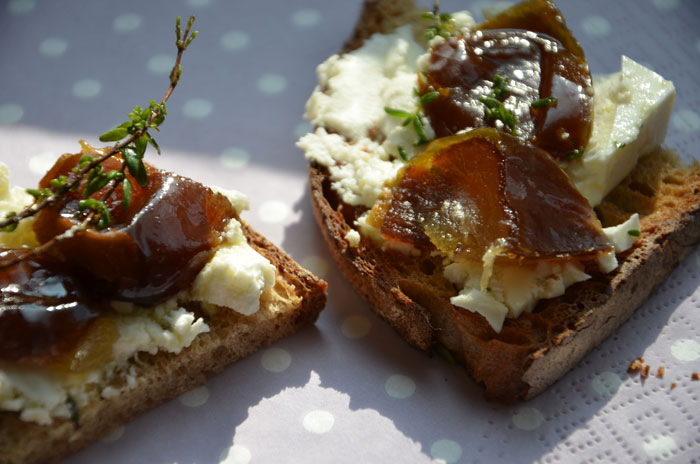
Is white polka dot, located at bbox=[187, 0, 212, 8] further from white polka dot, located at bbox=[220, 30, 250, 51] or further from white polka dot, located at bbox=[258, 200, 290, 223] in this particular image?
white polka dot, located at bbox=[258, 200, 290, 223]

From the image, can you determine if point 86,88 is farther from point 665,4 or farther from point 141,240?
point 665,4

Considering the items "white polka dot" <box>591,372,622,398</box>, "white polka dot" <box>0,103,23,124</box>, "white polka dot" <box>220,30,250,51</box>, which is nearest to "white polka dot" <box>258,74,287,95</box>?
"white polka dot" <box>220,30,250,51</box>

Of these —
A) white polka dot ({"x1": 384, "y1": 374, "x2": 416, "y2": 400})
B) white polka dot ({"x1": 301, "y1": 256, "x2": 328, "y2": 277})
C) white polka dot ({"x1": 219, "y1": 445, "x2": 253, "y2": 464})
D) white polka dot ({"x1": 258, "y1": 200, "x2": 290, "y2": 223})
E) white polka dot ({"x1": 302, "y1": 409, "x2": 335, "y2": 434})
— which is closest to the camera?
white polka dot ({"x1": 219, "y1": 445, "x2": 253, "y2": 464})

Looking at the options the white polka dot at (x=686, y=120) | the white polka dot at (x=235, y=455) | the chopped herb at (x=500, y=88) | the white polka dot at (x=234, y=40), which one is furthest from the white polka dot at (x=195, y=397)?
the white polka dot at (x=686, y=120)

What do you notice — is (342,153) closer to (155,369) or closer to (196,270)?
(196,270)

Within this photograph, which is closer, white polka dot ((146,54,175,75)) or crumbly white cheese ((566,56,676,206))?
crumbly white cheese ((566,56,676,206))
